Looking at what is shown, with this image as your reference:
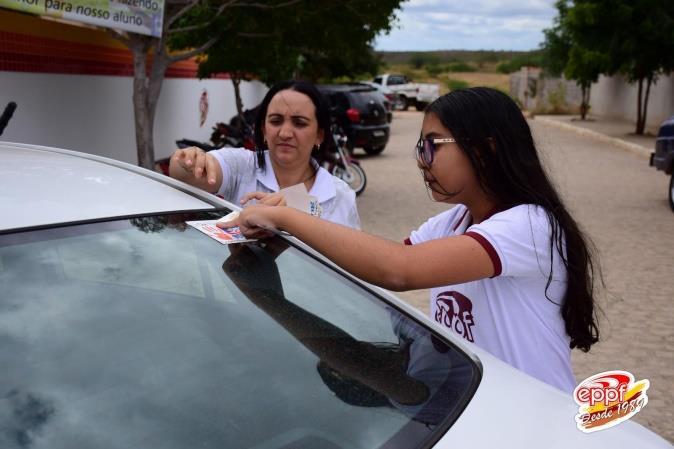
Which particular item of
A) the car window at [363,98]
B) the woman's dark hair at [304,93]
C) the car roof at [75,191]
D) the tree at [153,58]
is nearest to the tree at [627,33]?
the car window at [363,98]

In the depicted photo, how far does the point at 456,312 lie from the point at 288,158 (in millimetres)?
1026

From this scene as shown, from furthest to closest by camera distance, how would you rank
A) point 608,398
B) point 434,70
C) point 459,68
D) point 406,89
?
point 459,68 < point 434,70 < point 406,89 < point 608,398

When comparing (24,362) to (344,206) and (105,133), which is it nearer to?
(344,206)

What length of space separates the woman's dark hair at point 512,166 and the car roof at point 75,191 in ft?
2.52

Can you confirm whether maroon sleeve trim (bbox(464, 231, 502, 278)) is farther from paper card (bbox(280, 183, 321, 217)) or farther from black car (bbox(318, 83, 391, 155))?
black car (bbox(318, 83, 391, 155))

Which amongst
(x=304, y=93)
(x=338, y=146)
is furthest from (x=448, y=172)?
(x=338, y=146)

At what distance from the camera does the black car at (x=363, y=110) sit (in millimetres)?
15266

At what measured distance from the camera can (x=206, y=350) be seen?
1579 millimetres

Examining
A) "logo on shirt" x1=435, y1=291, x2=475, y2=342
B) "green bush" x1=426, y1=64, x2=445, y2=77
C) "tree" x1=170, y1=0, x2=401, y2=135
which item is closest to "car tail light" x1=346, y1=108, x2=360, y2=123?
"tree" x1=170, y1=0, x2=401, y2=135

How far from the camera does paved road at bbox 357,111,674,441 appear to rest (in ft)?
14.7

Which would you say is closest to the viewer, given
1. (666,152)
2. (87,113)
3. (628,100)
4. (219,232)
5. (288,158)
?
(219,232)

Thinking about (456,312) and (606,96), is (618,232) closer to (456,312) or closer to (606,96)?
(456,312)

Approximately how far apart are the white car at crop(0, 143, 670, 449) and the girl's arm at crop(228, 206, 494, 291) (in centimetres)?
18

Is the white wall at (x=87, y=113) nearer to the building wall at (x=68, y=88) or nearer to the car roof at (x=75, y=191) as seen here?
the building wall at (x=68, y=88)
